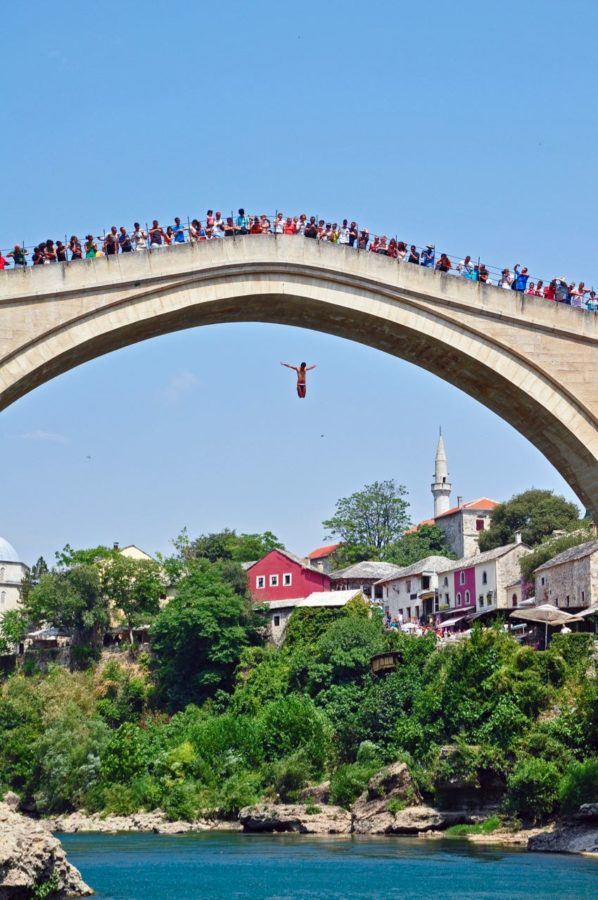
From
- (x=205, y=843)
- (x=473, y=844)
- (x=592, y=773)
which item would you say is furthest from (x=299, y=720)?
(x=592, y=773)

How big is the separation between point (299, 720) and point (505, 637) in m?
7.04

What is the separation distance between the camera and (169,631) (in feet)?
145

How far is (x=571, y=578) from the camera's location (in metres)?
40.0

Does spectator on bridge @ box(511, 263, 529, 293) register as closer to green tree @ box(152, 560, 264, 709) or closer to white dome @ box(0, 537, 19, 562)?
green tree @ box(152, 560, 264, 709)

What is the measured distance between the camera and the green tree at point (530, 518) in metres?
54.2

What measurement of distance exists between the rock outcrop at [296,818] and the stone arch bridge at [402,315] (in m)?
16.2

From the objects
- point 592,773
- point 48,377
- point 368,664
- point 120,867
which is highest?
point 48,377

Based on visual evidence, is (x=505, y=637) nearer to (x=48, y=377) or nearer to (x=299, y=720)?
(x=299, y=720)

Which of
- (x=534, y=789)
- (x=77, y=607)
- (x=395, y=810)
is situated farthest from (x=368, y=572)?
(x=534, y=789)

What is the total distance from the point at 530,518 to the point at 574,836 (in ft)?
107

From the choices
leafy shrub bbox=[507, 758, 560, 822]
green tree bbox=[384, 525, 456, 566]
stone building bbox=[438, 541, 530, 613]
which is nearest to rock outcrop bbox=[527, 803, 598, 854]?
leafy shrub bbox=[507, 758, 560, 822]

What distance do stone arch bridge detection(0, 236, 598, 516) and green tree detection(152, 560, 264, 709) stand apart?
2839 cm

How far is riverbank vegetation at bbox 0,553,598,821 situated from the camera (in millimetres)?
27484

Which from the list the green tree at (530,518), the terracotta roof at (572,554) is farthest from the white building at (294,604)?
the green tree at (530,518)
